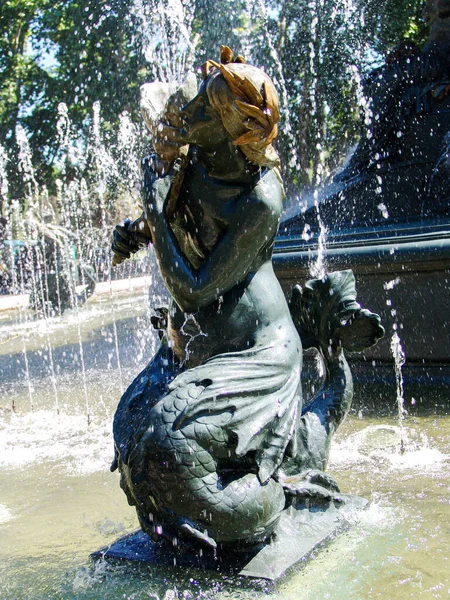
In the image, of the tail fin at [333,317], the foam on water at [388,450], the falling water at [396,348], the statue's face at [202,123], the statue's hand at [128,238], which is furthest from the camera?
the falling water at [396,348]

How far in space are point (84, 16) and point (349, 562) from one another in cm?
2257

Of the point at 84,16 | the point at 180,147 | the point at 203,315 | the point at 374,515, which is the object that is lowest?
the point at 374,515

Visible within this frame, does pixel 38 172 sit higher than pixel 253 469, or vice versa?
pixel 38 172

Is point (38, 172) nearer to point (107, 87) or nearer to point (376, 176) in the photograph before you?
point (107, 87)

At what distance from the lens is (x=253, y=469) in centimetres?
254

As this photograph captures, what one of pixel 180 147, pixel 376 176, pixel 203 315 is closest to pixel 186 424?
pixel 203 315

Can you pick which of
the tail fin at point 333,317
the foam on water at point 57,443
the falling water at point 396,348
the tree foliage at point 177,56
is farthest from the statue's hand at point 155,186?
the tree foliage at point 177,56

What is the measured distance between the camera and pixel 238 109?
2463mm

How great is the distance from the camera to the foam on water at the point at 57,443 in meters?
4.52

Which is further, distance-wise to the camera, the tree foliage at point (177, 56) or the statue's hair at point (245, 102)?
the tree foliage at point (177, 56)

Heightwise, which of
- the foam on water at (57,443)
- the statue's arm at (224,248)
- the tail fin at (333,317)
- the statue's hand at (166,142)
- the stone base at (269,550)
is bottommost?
the foam on water at (57,443)

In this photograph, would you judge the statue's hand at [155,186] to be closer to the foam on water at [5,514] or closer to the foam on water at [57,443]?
the foam on water at [5,514]

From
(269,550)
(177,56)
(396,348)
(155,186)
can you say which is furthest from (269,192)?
(177,56)

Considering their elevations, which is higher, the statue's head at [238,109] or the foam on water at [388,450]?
the statue's head at [238,109]
